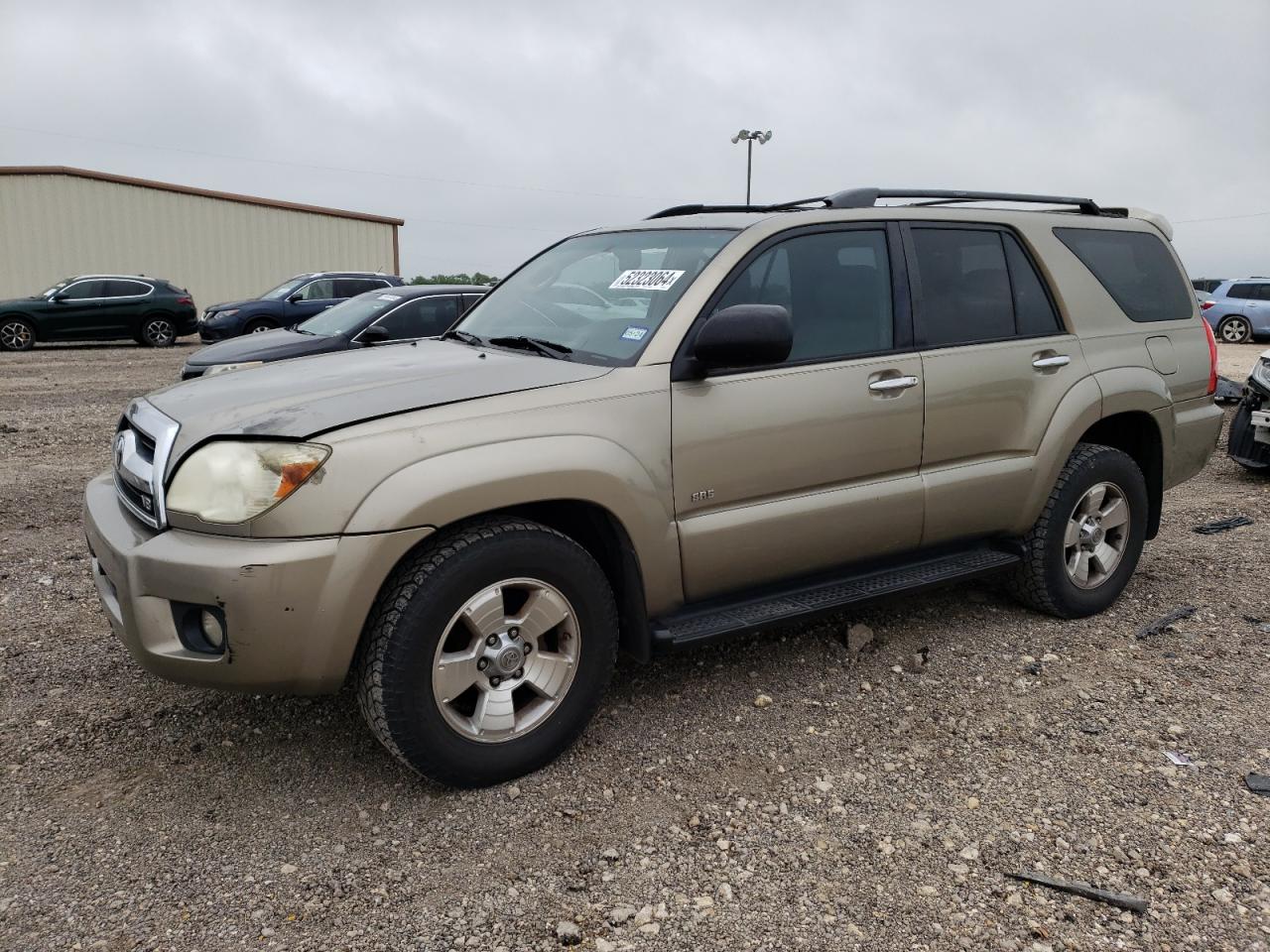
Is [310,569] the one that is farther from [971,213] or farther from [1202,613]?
[1202,613]

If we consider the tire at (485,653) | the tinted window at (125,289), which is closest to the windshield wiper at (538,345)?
the tire at (485,653)

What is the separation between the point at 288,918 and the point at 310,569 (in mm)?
852

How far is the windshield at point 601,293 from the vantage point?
333cm

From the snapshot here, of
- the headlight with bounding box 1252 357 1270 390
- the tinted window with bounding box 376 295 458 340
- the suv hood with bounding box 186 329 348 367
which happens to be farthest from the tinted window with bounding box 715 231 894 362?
the tinted window with bounding box 376 295 458 340

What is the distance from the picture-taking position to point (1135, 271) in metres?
4.55

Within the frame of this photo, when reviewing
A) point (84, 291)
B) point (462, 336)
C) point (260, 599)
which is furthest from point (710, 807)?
point (84, 291)

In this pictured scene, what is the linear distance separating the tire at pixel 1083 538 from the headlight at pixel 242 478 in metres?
2.99

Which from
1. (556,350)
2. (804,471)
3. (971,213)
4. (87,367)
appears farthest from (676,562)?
(87,367)

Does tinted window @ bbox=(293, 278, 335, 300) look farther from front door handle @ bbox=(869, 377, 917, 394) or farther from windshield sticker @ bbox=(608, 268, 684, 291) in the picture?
front door handle @ bbox=(869, 377, 917, 394)

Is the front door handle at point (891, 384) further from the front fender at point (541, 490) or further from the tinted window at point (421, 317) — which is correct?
the tinted window at point (421, 317)

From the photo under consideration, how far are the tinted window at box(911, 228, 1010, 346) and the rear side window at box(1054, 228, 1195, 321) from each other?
19.0 inches

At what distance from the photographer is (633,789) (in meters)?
3.04

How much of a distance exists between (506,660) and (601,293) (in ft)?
4.71

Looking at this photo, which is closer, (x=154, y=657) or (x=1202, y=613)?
(x=154, y=657)
